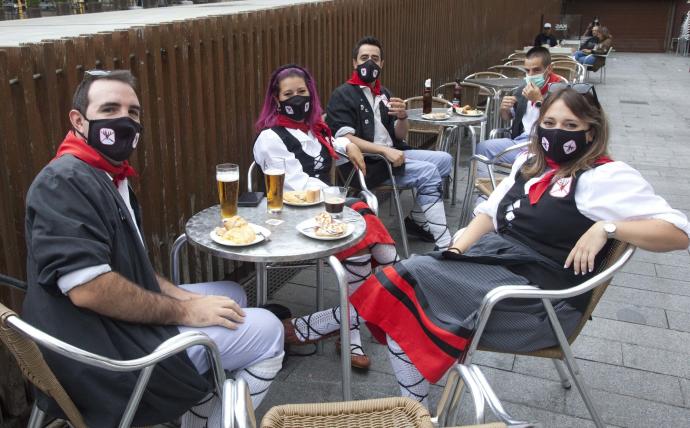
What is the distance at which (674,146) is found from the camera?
340 inches

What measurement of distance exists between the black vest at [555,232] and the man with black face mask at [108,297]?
3.54ft

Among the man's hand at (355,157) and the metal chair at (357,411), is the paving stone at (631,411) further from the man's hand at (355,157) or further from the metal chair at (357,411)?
the man's hand at (355,157)

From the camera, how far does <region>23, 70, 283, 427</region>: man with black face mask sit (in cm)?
181

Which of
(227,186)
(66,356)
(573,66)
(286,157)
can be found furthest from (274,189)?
(573,66)

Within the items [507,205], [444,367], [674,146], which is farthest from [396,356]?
[674,146]

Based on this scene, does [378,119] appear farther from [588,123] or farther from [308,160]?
[588,123]

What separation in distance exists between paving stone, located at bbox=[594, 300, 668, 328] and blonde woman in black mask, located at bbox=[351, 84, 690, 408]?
5.00 ft

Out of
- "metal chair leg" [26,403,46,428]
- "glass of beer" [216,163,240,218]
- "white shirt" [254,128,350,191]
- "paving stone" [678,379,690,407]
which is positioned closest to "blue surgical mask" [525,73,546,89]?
"white shirt" [254,128,350,191]

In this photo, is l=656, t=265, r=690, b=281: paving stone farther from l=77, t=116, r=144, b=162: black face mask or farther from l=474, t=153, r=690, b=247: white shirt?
l=77, t=116, r=144, b=162: black face mask

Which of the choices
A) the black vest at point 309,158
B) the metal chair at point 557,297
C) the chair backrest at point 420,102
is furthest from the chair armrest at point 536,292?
the chair backrest at point 420,102

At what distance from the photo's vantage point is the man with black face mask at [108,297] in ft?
5.92

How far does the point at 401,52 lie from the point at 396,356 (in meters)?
5.09

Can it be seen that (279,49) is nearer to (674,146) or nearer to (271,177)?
(271,177)

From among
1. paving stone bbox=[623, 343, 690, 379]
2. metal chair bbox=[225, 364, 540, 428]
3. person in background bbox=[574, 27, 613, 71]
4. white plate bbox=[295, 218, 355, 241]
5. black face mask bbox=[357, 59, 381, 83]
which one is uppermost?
black face mask bbox=[357, 59, 381, 83]
